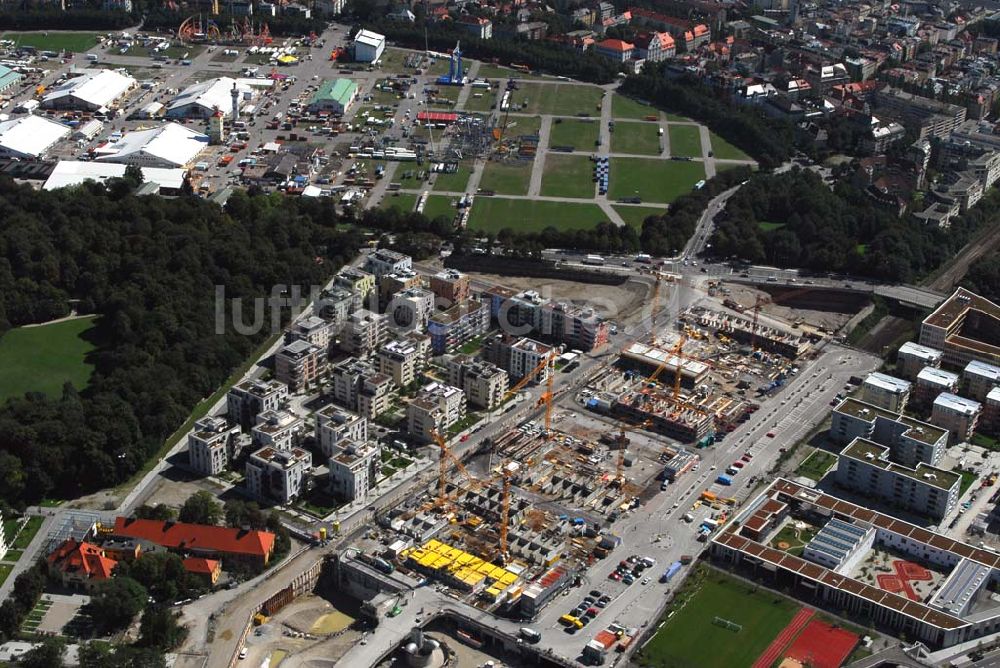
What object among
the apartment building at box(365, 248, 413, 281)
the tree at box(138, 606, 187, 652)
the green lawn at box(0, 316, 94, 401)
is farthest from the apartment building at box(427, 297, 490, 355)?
the tree at box(138, 606, 187, 652)

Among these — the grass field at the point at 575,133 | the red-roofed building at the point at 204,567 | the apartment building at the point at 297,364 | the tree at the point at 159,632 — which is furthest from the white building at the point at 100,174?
the tree at the point at 159,632

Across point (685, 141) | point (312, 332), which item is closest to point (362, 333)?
point (312, 332)

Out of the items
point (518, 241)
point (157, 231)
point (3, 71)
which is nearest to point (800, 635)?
point (518, 241)

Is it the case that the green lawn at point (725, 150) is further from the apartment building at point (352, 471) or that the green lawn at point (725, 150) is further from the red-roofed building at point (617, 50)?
the apartment building at point (352, 471)

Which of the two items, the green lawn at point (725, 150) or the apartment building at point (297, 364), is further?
the green lawn at point (725, 150)

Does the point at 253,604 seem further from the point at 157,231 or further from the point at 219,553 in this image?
the point at 157,231

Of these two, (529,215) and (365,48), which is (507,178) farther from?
(365,48)
